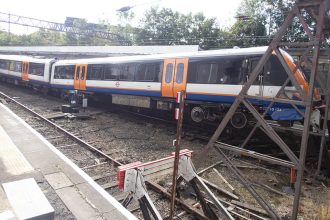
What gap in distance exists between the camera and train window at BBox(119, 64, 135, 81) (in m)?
14.3

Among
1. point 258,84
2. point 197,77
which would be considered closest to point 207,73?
point 197,77

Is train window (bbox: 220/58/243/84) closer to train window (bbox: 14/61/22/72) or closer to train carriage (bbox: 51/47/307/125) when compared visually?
train carriage (bbox: 51/47/307/125)

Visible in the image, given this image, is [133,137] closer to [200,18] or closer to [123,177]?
[123,177]

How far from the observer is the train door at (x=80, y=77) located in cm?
1806

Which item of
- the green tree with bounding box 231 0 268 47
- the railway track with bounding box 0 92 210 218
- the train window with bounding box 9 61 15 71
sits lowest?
the railway track with bounding box 0 92 210 218

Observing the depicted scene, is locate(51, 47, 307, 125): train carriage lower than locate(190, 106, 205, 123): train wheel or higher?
higher

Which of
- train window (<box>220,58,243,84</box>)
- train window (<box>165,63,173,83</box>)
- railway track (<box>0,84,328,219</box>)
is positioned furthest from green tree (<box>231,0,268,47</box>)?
train window (<box>220,58,243,84</box>)

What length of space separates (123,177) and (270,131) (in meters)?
2.92

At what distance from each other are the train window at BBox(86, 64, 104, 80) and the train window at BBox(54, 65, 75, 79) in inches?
99.3

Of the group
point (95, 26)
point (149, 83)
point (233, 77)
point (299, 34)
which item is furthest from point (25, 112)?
point (95, 26)

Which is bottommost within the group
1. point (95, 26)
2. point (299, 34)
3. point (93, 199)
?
point (93, 199)

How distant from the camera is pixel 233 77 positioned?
10.3 m

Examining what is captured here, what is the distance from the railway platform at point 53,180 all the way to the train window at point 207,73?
6.02m

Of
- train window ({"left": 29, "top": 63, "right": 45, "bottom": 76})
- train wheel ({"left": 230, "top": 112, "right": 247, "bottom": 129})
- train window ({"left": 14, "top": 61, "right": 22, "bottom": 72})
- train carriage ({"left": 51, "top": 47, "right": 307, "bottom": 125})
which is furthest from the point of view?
train window ({"left": 14, "top": 61, "right": 22, "bottom": 72})
